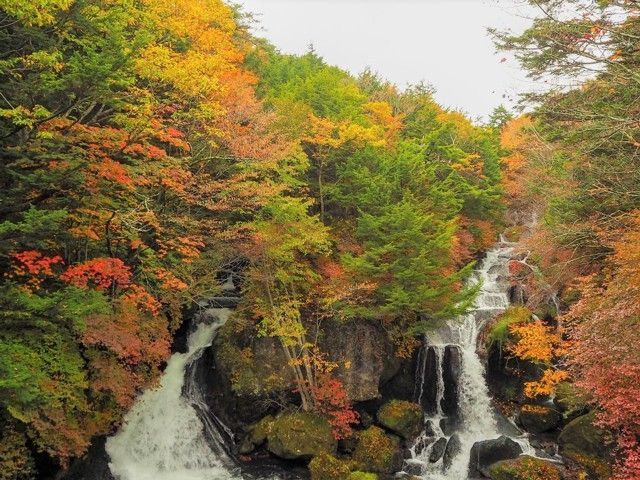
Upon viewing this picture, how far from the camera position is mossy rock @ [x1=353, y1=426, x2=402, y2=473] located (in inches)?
590

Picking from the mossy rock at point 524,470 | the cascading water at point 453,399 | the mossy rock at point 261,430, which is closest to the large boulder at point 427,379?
the cascading water at point 453,399

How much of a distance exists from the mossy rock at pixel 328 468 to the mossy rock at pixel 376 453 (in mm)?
757

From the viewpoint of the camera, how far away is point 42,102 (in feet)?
36.4

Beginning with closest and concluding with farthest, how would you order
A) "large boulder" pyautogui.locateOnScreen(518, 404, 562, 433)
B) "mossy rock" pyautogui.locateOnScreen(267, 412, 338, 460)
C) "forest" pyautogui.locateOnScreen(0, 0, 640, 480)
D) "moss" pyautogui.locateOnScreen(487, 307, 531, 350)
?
"forest" pyautogui.locateOnScreen(0, 0, 640, 480), "mossy rock" pyautogui.locateOnScreen(267, 412, 338, 460), "large boulder" pyautogui.locateOnScreen(518, 404, 562, 433), "moss" pyautogui.locateOnScreen(487, 307, 531, 350)

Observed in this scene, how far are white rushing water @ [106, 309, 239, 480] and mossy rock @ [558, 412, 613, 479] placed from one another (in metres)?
11.2

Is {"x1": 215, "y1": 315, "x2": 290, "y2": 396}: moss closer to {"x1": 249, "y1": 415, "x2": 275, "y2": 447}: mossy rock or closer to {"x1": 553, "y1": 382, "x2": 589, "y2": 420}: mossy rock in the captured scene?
{"x1": 249, "y1": 415, "x2": 275, "y2": 447}: mossy rock

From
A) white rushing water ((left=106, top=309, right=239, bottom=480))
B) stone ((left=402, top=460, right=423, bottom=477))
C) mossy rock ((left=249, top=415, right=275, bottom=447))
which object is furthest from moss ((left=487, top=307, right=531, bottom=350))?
white rushing water ((left=106, top=309, right=239, bottom=480))

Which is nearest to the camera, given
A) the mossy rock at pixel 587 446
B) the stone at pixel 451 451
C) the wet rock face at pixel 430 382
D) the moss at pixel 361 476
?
the mossy rock at pixel 587 446

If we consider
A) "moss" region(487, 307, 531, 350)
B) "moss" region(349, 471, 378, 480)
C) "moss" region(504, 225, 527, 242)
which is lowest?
"moss" region(349, 471, 378, 480)

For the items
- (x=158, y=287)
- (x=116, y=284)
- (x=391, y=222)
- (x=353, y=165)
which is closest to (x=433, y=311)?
(x=391, y=222)

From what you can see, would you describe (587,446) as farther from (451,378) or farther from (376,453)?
(376,453)

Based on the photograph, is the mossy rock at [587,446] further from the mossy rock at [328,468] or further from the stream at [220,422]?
the mossy rock at [328,468]

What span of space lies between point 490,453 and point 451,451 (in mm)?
1448

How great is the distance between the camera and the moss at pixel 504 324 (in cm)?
1911
